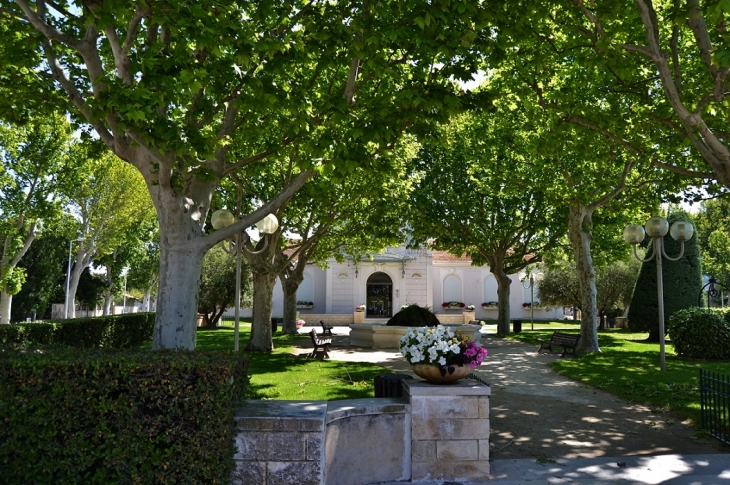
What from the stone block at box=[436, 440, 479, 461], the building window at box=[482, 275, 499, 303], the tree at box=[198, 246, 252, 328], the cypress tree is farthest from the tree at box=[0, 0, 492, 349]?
the building window at box=[482, 275, 499, 303]

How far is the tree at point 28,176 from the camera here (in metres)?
19.5

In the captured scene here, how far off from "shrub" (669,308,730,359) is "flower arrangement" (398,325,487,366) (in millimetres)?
12691

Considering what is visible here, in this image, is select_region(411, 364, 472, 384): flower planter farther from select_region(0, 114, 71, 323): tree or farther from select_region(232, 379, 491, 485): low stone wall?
select_region(0, 114, 71, 323): tree

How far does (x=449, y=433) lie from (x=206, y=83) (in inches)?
193

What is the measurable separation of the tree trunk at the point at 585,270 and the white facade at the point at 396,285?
23.1 metres

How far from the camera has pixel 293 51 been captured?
287 inches

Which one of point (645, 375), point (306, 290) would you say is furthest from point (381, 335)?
point (306, 290)

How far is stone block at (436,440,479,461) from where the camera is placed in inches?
219

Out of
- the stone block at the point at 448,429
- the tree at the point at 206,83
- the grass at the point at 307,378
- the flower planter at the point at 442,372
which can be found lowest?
the grass at the point at 307,378

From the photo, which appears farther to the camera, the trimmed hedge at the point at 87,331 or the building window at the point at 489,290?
the building window at the point at 489,290

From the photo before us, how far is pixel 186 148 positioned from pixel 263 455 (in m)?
3.50

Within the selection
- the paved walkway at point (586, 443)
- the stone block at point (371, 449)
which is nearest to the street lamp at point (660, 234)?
the paved walkway at point (586, 443)

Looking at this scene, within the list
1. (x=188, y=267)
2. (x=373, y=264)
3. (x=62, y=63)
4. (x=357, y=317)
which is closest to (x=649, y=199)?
(x=188, y=267)

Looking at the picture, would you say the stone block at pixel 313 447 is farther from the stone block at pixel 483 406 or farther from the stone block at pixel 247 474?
the stone block at pixel 483 406
